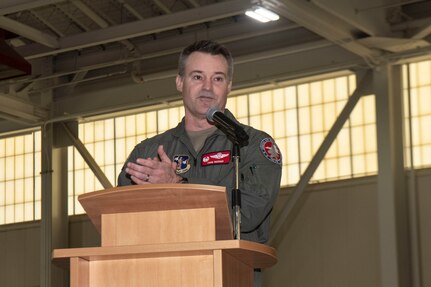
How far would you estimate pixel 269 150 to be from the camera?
4.43m

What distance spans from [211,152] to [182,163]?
5.6 inches

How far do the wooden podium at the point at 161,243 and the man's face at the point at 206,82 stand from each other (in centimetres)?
106

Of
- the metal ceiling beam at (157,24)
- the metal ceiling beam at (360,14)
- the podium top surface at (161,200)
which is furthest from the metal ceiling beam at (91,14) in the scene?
the podium top surface at (161,200)

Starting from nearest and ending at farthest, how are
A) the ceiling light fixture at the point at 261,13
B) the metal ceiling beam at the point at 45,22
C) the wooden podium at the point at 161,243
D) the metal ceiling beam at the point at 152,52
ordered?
the wooden podium at the point at 161,243 → the ceiling light fixture at the point at 261,13 → the metal ceiling beam at the point at 152,52 → the metal ceiling beam at the point at 45,22

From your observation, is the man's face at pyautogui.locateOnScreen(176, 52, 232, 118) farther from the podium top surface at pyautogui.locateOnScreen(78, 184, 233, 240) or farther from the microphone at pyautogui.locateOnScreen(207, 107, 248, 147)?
the podium top surface at pyautogui.locateOnScreen(78, 184, 233, 240)

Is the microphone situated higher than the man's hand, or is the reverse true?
the microphone

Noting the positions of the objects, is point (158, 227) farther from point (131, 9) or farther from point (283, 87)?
point (283, 87)

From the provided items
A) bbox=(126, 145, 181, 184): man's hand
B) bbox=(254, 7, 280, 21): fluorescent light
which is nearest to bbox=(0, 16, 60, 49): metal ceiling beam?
bbox=(254, 7, 280, 21): fluorescent light

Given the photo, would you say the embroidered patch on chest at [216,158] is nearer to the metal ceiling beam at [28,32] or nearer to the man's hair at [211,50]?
the man's hair at [211,50]

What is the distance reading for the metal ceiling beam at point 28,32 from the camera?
1237cm

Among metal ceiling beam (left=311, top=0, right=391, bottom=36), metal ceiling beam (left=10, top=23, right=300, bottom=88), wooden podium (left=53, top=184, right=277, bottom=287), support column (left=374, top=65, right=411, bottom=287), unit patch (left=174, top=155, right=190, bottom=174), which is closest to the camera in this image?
wooden podium (left=53, top=184, right=277, bottom=287)

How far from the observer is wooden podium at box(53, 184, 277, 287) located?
353 centimetres

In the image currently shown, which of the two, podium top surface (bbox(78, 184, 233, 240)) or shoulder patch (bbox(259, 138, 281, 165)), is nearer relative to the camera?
podium top surface (bbox(78, 184, 233, 240))

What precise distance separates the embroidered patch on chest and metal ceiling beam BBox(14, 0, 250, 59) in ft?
23.0
